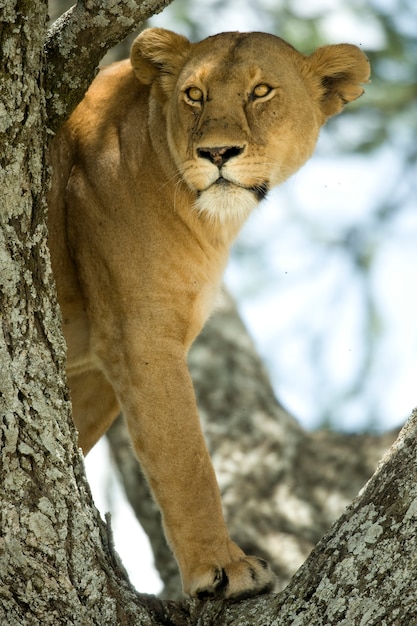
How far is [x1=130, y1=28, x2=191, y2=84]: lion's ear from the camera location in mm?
4684

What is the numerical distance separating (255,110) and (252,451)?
2628 millimetres

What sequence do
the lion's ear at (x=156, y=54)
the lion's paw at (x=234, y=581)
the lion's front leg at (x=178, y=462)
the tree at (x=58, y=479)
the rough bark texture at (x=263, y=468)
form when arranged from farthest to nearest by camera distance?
1. the rough bark texture at (x=263, y=468)
2. the lion's ear at (x=156, y=54)
3. the lion's front leg at (x=178, y=462)
4. the lion's paw at (x=234, y=581)
5. the tree at (x=58, y=479)

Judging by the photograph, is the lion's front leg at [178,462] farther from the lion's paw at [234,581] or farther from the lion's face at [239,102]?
the lion's face at [239,102]

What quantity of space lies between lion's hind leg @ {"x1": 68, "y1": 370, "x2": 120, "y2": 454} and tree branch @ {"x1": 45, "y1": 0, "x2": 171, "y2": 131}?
5.43ft

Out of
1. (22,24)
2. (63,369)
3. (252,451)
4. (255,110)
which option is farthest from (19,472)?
(252,451)

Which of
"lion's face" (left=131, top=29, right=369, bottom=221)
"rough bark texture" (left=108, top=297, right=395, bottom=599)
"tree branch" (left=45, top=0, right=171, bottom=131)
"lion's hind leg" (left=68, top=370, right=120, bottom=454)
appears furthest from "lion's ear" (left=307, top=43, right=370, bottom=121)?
"rough bark texture" (left=108, top=297, right=395, bottom=599)

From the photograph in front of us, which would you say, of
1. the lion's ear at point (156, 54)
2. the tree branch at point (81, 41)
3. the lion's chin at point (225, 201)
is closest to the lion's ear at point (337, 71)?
the lion's ear at point (156, 54)

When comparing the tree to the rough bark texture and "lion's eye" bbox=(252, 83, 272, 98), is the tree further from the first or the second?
the rough bark texture

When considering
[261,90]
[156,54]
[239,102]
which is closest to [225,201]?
[239,102]

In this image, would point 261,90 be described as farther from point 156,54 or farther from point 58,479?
point 58,479

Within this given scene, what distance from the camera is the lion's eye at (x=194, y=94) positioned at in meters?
4.55

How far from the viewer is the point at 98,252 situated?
446 centimetres

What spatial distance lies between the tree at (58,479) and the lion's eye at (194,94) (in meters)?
0.89

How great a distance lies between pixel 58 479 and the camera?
340 cm
